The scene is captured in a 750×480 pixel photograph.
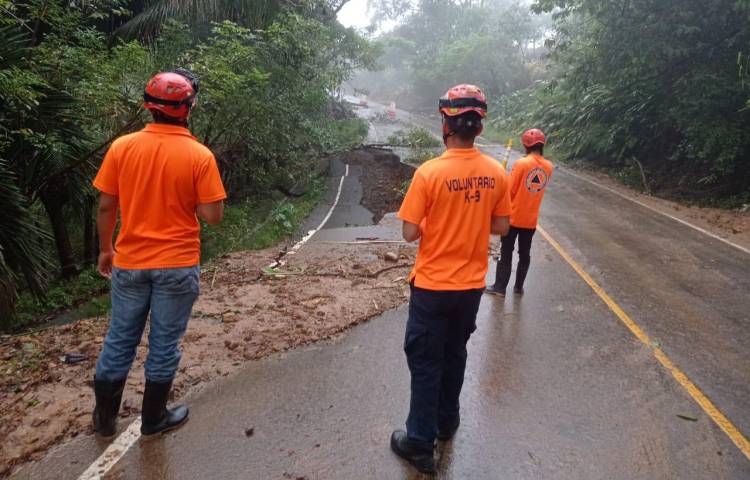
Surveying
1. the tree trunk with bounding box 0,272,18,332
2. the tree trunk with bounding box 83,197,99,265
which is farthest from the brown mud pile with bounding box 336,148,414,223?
the tree trunk with bounding box 0,272,18,332

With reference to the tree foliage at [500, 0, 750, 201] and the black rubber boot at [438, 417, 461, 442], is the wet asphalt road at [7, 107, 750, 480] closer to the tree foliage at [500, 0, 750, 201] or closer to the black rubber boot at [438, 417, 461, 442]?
the black rubber boot at [438, 417, 461, 442]

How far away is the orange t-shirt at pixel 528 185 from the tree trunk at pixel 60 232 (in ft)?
20.5

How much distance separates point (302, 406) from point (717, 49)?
15.6 m

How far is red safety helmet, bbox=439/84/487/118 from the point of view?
9.20ft

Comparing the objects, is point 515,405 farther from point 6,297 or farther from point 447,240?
point 6,297

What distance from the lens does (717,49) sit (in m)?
14.0

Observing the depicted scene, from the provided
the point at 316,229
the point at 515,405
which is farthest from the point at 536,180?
the point at 316,229

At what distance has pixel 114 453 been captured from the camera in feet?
10.4

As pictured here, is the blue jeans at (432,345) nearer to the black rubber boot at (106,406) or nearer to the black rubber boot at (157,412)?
the black rubber boot at (157,412)

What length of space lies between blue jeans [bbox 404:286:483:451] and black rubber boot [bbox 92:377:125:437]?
1.84 metres

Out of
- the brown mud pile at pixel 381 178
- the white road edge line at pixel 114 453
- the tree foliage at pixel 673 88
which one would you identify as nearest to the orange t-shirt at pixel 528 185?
the white road edge line at pixel 114 453

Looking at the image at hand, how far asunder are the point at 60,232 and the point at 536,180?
7.42 m

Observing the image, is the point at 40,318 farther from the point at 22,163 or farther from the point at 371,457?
the point at 371,457

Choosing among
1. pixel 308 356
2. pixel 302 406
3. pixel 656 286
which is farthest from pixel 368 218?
pixel 302 406
